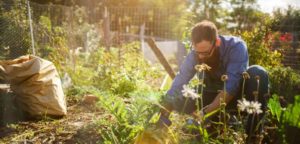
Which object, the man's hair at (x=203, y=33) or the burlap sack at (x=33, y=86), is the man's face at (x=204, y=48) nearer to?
the man's hair at (x=203, y=33)

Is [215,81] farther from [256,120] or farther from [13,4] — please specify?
[13,4]

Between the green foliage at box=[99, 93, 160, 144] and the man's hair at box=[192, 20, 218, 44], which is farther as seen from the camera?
the man's hair at box=[192, 20, 218, 44]

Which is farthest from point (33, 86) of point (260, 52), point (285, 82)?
point (260, 52)

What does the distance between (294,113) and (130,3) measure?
2488 cm

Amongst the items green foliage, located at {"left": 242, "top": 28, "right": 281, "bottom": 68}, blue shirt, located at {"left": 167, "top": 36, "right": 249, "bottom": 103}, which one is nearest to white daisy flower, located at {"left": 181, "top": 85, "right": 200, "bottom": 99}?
blue shirt, located at {"left": 167, "top": 36, "right": 249, "bottom": 103}

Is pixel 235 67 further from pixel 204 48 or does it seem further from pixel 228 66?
pixel 204 48

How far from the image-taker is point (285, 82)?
484 centimetres

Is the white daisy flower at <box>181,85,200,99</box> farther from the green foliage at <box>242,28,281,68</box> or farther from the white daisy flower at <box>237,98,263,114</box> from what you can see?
the green foliage at <box>242,28,281,68</box>

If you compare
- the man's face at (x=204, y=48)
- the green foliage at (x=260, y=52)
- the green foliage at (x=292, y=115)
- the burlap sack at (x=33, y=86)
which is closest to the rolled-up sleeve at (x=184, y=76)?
the man's face at (x=204, y=48)

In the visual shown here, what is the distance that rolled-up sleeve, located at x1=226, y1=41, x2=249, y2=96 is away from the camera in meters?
2.86

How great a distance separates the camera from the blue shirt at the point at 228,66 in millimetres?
2893

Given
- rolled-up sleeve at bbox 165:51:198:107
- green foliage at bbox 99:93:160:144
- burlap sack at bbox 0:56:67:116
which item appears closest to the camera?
green foliage at bbox 99:93:160:144

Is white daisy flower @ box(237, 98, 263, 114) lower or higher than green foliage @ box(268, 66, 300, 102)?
higher

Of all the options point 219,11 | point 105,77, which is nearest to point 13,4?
point 105,77
